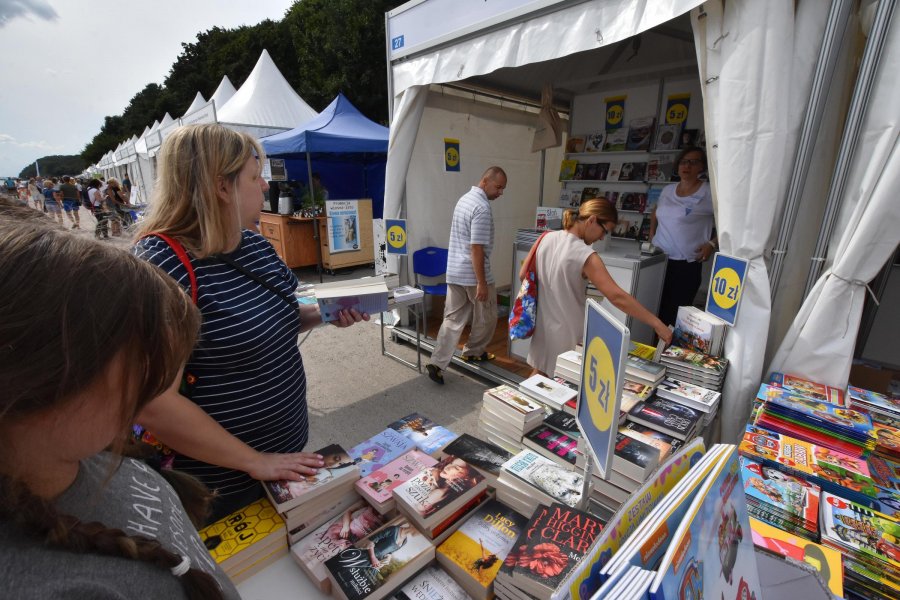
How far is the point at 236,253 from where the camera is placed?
122cm

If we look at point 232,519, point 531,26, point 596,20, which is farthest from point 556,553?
point 531,26

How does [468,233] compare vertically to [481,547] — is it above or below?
above

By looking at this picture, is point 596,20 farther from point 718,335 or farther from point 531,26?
point 718,335

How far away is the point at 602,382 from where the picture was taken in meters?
0.97

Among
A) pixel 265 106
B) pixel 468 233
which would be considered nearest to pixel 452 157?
pixel 468 233

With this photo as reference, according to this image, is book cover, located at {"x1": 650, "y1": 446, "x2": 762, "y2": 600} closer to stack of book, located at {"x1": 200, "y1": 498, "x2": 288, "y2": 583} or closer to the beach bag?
stack of book, located at {"x1": 200, "y1": 498, "x2": 288, "y2": 583}

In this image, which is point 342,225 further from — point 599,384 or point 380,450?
point 599,384

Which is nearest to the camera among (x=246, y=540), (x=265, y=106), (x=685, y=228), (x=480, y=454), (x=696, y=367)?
(x=246, y=540)

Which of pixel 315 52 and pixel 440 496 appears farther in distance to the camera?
pixel 315 52

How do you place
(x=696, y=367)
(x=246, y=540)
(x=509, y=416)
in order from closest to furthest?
(x=246, y=540), (x=509, y=416), (x=696, y=367)

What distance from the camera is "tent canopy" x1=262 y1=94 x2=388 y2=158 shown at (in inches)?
251

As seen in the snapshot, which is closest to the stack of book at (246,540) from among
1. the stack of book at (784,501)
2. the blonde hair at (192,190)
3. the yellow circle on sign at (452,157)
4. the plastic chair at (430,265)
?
the blonde hair at (192,190)

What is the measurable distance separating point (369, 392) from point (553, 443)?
2349 mm

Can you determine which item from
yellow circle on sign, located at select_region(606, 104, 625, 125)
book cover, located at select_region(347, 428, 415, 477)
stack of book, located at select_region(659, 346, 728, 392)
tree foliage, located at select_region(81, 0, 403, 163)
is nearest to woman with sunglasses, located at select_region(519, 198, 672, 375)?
stack of book, located at select_region(659, 346, 728, 392)
